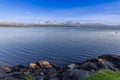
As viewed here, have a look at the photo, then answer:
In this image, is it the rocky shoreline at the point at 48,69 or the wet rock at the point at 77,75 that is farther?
the rocky shoreline at the point at 48,69

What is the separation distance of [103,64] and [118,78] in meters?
21.6

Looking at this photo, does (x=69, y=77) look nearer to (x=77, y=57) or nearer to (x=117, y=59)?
(x=117, y=59)

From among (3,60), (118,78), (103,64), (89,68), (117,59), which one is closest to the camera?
(118,78)

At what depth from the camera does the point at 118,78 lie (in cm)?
1309

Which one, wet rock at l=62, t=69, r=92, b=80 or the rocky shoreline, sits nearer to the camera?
wet rock at l=62, t=69, r=92, b=80

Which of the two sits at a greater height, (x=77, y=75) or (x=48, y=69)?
(x=77, y=75)

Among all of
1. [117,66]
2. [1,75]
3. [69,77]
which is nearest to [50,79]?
[69,77]

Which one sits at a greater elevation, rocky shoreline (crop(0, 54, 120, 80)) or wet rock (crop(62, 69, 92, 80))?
wet rock (crop(62, 69, 92, 80))

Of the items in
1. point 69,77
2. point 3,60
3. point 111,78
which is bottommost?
point 3,60

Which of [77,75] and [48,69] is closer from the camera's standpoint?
[77,75]

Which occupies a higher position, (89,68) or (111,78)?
(111,78)

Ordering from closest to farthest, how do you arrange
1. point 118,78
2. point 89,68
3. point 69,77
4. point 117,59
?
point 118,78 → point 69,77 → point 89,68 → point 117,59

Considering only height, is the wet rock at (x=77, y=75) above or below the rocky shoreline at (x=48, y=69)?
above

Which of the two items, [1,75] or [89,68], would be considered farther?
[89,68]
